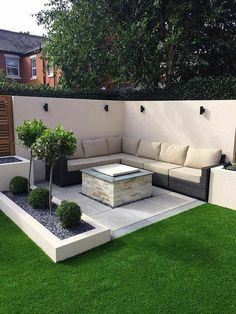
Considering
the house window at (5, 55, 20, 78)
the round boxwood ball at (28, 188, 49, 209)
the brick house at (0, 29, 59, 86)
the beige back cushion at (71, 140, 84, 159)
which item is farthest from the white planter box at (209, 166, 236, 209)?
the house window at (5, 55, 20, 78)

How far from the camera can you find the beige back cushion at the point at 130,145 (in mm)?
8345

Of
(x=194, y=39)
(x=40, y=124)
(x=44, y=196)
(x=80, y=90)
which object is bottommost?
(x=44, y=196)

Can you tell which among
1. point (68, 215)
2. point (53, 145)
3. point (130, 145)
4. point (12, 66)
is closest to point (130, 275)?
→ point (68, 215)

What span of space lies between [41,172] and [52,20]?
251 inches

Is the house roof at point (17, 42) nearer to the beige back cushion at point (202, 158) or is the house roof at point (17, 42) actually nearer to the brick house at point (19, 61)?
the brick house at point (19, 61)

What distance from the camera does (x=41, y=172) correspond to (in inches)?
292

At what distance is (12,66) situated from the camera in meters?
20.2

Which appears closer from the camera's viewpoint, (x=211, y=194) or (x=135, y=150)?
(x=211, y=194)

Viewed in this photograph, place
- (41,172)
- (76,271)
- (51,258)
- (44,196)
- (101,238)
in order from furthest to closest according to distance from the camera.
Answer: (41,172) < (44,196) < (101,238) < (51,258) < (76,271)

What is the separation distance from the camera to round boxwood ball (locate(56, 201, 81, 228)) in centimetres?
392

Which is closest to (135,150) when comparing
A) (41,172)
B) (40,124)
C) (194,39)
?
(41,172)

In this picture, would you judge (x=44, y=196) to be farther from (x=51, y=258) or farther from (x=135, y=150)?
(x=135, y=150)

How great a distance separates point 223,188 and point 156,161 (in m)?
2.26

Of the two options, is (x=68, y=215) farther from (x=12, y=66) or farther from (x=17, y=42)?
(x=17, y=42)
